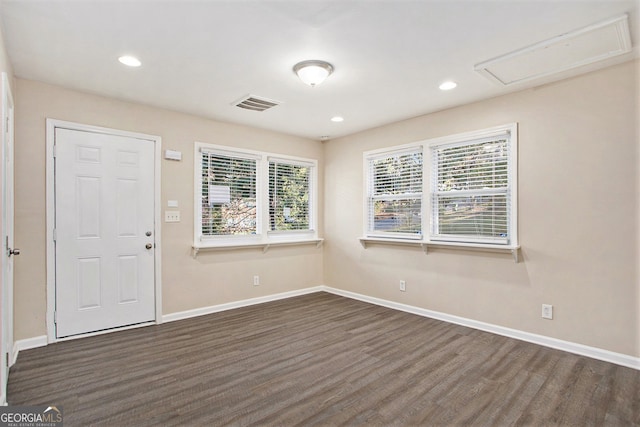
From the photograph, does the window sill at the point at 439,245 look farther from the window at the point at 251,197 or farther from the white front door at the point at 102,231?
the white front door at the point at 102,231

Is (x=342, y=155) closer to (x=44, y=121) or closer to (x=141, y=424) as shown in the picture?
(x=44, y=121)

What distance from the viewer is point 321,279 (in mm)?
5719

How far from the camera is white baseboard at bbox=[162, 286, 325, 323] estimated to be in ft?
13.5

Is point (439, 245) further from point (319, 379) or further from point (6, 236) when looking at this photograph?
point (6, 236)

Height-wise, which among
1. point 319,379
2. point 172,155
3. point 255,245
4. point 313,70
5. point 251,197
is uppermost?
point 313,70

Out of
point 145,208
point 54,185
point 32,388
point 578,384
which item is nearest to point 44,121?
point 54,185

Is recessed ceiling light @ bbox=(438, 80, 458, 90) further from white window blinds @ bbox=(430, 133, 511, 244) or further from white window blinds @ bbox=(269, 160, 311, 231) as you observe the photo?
white window blinds @ bbox=(269, 160, 311, 231)

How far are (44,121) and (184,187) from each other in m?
1.47

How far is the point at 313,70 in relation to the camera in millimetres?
2840

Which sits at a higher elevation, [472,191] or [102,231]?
[472,191]

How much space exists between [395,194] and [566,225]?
6.56ft

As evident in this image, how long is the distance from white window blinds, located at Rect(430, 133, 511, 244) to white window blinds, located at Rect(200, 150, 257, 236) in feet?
8.14

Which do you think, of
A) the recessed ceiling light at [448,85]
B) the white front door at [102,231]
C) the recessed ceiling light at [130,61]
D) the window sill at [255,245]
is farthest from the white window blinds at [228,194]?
the recessed ceiling light at [448,85]
